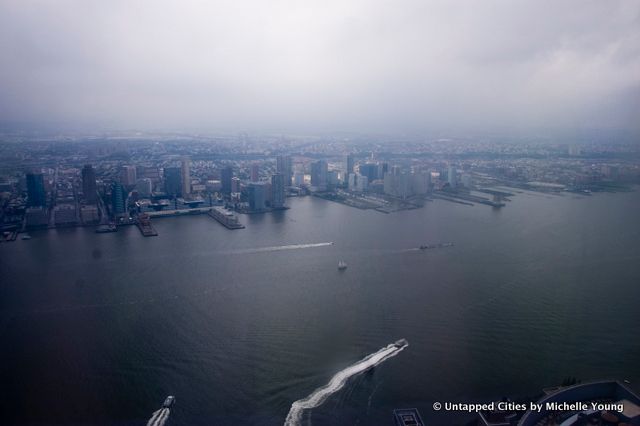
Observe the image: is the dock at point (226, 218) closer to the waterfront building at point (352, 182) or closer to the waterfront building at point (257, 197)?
the waterfront building at point (257, 197)

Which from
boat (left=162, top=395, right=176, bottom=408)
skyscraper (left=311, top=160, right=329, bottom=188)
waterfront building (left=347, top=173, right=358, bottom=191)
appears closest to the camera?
boat (left=162, top=395, right=176, bottom=408)

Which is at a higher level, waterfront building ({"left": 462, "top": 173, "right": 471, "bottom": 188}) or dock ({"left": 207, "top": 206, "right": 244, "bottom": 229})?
waterfront building ({"left": 462, "top": 173, "right": 471, "bottom": 188})

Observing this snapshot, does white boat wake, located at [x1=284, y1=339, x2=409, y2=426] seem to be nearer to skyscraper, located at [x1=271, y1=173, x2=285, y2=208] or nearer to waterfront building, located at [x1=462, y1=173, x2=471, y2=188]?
skyscraper, located at [x1=271, y1=173, x2=285, y2=208]

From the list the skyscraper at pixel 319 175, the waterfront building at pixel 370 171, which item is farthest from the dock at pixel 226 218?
the waterfront building at pixel 370 171

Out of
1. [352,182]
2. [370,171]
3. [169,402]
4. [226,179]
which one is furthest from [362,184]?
[169,402]

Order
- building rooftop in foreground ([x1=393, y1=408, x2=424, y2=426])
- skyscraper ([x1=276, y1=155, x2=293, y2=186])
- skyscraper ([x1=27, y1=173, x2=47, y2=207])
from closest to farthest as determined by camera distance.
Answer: building rooftop in foreground ([x1=393, y1=408, x2=424, y2=426])
skyscraper ([x1=27, y1=173, x2=47, y2=207])
skyscraper ([x1=276, y1=155, x2=293, y2=186])

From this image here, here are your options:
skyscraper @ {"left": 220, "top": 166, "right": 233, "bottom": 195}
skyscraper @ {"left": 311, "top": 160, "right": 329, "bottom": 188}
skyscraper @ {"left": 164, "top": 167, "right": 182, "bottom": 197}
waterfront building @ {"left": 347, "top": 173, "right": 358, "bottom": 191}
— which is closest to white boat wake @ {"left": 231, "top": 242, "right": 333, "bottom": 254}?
skyscraper @ {"left": 164, "top": 167, "right": 182, "bottom": 197}
